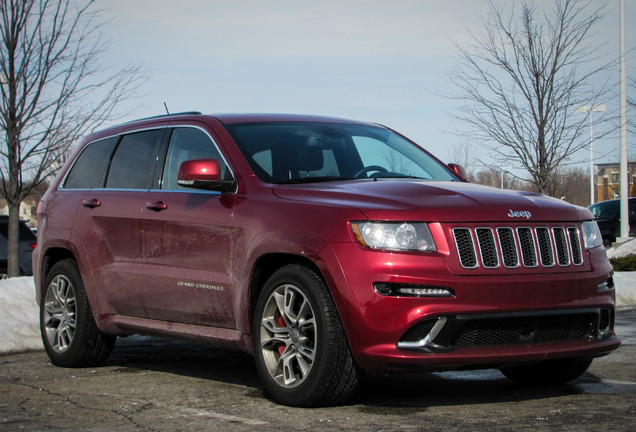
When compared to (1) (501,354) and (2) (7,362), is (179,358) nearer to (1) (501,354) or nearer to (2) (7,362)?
(2) (7,362)

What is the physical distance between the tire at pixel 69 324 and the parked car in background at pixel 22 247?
7559mm

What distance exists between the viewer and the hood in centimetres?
520

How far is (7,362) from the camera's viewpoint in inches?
309

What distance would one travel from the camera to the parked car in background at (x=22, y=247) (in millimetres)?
15094

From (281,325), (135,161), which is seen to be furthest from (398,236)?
(135,161)

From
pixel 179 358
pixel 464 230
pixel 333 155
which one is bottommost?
pixel 179 358

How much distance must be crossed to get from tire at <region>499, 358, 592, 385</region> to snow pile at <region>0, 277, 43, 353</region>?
14.6 feet

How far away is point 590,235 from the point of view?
584 cm

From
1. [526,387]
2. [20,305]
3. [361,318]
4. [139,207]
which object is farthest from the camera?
[20,305]

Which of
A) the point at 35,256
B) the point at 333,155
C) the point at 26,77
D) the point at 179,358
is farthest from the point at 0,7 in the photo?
the point at 333,155

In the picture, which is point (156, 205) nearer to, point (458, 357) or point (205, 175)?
point (205, 175)

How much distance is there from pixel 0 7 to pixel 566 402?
39.8 feet

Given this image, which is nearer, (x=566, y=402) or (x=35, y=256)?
(x=566, y=402)

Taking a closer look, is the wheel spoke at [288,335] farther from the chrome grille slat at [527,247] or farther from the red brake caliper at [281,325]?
the chrome grille slat at [527,247]
